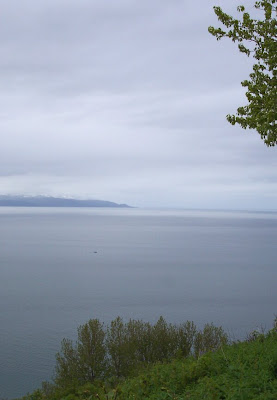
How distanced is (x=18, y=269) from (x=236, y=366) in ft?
307

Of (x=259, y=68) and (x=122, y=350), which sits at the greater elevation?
(x=259, y=68)

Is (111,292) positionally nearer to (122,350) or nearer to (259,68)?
(122,350)

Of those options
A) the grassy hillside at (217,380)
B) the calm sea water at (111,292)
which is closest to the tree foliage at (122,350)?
the calm sea water at (111,292)

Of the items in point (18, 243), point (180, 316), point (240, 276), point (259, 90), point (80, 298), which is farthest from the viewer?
point (18, 243)

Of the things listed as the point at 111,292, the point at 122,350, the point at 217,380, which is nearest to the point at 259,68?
the point at 217,380

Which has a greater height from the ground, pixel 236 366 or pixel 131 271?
pixel 236 366

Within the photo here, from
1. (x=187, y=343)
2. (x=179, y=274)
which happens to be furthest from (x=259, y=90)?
(x=179, y=274)

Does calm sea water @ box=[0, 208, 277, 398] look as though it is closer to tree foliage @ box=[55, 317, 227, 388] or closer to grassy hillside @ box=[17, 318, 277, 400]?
tree foliage @ box=[55, 317, 227, 388]

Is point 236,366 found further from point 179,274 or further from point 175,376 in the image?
point 179,274

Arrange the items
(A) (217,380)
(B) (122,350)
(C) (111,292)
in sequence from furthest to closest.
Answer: (C) (111,292), (B) (122,350), (A) (217,380)

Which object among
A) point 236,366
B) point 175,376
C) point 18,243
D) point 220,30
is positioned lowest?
point 18,243

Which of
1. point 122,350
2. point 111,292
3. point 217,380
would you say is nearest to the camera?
point 217,380

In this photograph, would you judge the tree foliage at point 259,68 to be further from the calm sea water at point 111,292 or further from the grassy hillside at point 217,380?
the calm sea water at point 111,292

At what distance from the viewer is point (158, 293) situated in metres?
72.9
